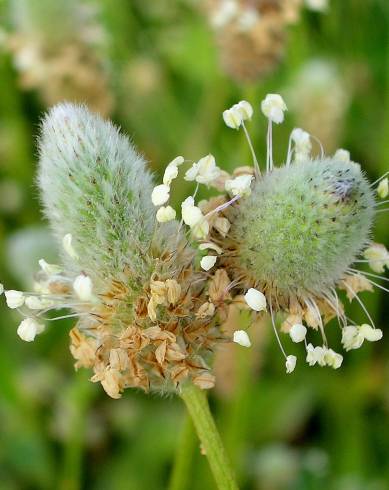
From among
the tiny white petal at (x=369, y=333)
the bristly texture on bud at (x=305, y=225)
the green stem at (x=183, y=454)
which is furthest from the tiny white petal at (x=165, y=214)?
the green stem at (x=183, y=454)

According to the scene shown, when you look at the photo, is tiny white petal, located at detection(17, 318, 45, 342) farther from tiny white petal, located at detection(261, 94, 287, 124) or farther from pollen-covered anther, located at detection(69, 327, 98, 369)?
tiny white petal, located at detection(261, 94, 287, 124)

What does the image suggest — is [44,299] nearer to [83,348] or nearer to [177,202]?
[83,348]

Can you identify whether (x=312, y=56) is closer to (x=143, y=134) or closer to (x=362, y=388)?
(x=143, y=134)

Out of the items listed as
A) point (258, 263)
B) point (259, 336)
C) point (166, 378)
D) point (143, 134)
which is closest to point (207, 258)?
point (258, 263)

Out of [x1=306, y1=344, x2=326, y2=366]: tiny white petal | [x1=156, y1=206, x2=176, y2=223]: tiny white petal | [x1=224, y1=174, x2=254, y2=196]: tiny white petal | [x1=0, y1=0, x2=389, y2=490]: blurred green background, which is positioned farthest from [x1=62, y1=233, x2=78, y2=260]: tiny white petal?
[x1=0, y1=0, x2=389, y2=490]: blurred green background

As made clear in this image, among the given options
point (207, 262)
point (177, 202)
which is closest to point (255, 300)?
point (207, 262)

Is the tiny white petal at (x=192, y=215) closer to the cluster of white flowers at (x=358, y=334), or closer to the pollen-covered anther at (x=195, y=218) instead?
the pollen-covered anther at (x=195, y=218)
